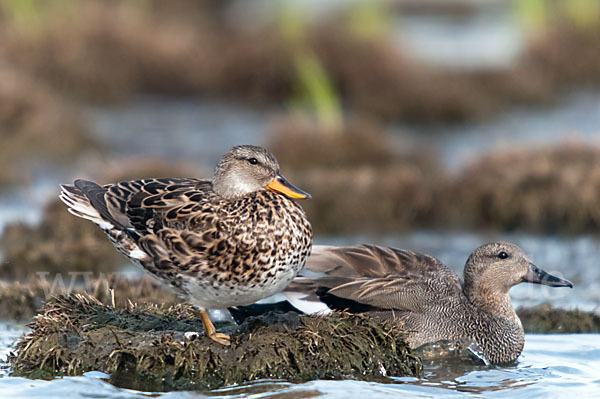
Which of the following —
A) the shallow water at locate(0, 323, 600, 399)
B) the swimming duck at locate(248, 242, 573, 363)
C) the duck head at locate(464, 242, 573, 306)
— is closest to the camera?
the shallow water at locate(0, 323, 600, 399)

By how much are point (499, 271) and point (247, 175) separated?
7.65ft

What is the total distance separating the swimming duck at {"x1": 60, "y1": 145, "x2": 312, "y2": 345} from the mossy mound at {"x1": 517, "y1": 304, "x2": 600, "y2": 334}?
9.50ft

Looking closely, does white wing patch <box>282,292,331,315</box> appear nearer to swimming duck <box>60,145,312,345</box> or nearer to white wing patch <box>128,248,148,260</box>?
swimming duck <box>60,145,312,345</box>

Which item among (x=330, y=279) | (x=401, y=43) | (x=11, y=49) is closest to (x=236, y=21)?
(x=401, y=43)

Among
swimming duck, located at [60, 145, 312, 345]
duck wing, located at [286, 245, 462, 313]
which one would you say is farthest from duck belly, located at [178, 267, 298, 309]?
duck wing, located at [286, 245, 462, 313]

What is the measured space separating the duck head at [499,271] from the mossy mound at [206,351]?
1.30m

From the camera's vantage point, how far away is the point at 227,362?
Result: 5.99 metres

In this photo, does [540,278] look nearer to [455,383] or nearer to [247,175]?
[455,383]

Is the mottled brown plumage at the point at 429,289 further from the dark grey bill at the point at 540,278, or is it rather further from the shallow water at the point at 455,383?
the shallow water at the point at 455,383

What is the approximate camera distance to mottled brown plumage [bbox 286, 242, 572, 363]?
23.1 ft

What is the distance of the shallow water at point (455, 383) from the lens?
589 centimetres

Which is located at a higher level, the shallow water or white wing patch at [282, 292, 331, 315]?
white wing patch at [282, 292, 331, 315]

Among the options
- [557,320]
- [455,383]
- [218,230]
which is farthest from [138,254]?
[557,320]

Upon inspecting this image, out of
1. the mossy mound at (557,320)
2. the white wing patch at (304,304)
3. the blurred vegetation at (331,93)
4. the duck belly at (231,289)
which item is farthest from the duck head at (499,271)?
the blurred vegetation at (331,93)
